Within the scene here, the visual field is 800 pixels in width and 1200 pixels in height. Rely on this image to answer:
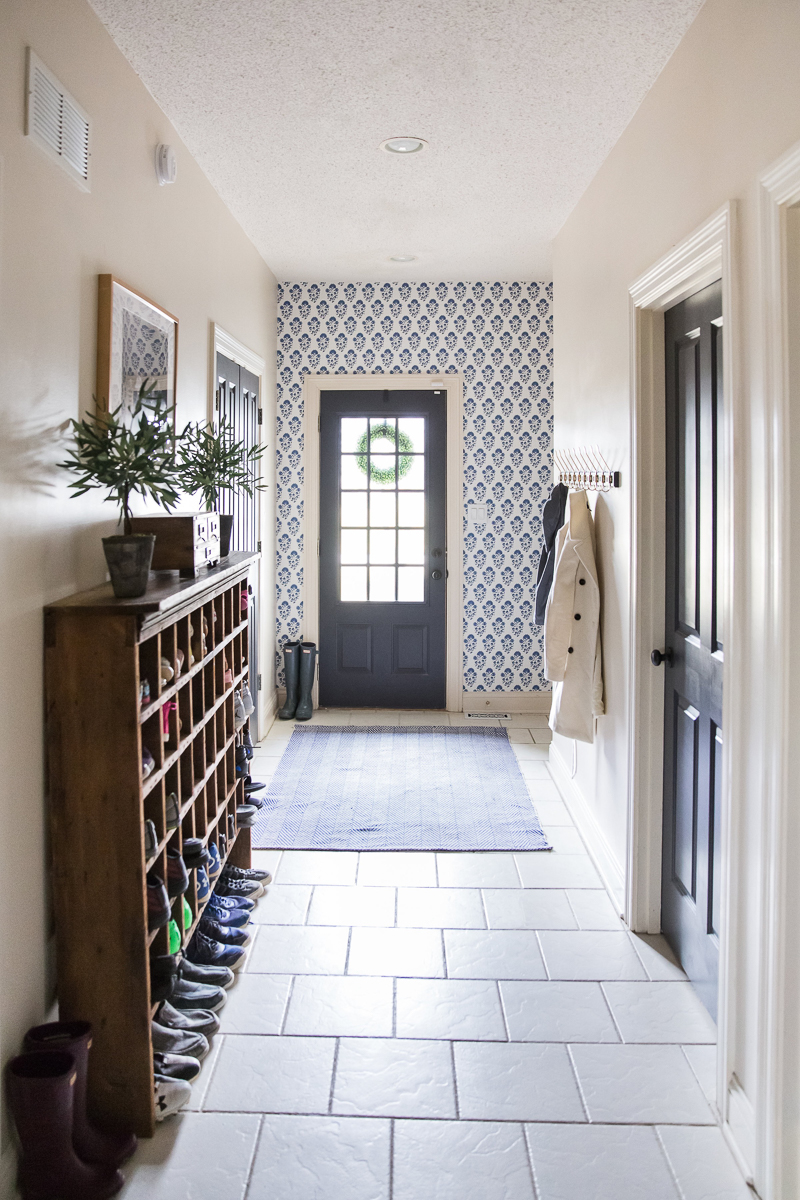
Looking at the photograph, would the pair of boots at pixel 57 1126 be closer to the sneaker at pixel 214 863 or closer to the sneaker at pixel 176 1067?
the sneaker at pixel 176 1067

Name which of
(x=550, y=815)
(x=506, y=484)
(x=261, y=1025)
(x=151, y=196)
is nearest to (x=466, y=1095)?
(x=261, y=1025)

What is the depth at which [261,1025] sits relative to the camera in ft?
8.41

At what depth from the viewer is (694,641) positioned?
9.10 feet

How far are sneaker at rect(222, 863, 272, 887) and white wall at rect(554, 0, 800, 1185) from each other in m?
1.35

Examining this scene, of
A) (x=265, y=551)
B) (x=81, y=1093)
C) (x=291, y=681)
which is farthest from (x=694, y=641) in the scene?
(x=291, y=681)

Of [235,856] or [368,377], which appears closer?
[235,856]

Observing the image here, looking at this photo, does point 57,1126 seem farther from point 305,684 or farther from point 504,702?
point 504,702

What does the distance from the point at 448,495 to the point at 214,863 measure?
367 cm

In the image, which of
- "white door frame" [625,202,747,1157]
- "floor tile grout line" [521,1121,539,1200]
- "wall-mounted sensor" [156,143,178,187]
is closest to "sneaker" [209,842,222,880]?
"floor tile grout line" [521,1121,539,1200]

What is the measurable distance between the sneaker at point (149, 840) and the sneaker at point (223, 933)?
34.2 inches

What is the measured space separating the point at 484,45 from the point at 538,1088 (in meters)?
2.89

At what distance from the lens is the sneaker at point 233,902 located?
320 centimetres

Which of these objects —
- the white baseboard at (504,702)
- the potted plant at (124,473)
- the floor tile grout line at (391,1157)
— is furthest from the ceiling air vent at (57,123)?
the white baseboard at (504,702)

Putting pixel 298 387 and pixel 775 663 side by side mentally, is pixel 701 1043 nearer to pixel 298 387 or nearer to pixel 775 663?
pixel 775 663
